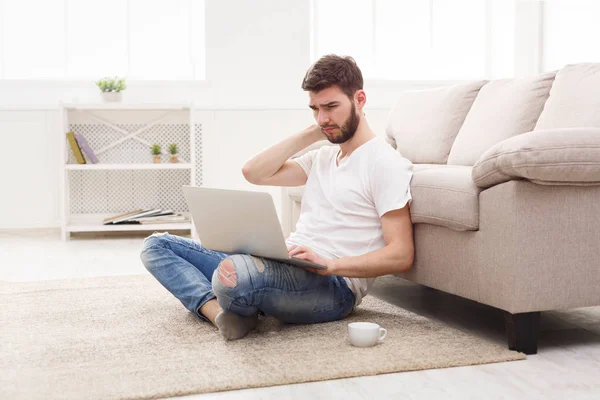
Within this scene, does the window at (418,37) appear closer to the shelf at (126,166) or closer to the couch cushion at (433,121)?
the shelf at (126,166)

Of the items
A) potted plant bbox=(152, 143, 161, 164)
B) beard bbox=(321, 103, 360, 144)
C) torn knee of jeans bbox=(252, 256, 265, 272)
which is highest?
beard bbox=(321, 103, 360, 144)

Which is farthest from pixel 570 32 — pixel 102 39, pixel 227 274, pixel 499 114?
pixel 227 274

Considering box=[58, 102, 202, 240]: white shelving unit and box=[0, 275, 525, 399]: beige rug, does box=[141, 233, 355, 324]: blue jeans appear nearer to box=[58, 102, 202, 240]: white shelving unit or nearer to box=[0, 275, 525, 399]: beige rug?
box=[0, 275, 525, 399]: beige rug

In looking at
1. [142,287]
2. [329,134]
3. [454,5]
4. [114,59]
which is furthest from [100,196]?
[329,134]

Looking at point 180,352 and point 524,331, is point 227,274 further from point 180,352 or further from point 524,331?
point 524,331

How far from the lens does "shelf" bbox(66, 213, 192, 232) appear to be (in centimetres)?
484

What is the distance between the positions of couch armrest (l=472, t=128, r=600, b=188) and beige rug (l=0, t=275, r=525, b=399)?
18.3 inches

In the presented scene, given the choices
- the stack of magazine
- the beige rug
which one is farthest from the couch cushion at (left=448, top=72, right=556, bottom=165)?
the stack of magazine

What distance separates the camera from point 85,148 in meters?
4.92

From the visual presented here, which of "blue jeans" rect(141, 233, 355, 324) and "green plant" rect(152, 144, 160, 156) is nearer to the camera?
"blue jeans" rect(141, 233, 355, 324)

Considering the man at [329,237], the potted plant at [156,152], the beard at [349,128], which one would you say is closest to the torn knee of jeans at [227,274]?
the man at [329,237]

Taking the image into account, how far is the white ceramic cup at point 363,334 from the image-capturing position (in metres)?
1.95

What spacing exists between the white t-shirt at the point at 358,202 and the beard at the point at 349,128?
60mm

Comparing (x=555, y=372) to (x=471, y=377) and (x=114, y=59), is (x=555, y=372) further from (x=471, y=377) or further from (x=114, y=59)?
(x=114, y=59)
